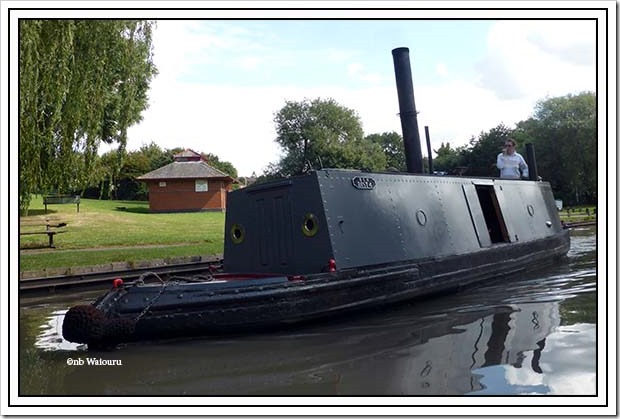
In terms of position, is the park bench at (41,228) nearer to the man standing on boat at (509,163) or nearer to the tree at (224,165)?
the man standing on boat at (509,163)

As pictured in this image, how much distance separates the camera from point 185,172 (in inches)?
1235

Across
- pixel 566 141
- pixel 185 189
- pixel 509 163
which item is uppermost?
pixel 566 141

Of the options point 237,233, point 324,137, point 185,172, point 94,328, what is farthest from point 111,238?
point 324,137

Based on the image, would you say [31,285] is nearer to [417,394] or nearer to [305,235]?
[305,235]

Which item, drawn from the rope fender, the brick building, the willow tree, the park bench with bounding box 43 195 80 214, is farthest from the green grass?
the rope fender

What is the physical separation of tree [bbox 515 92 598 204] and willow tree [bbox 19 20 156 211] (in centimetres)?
1994

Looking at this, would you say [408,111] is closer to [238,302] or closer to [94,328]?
[238,302]

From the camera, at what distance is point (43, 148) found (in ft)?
33.9

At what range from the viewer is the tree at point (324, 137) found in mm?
51138

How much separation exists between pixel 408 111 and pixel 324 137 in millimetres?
41060

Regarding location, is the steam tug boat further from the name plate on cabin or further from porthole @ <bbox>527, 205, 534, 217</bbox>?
porthole @ <bbox>527, 205, 534, 217</bbox>

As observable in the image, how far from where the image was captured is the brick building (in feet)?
99.9

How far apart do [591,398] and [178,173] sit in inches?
1115

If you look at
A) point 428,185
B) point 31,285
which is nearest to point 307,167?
point 428,185
